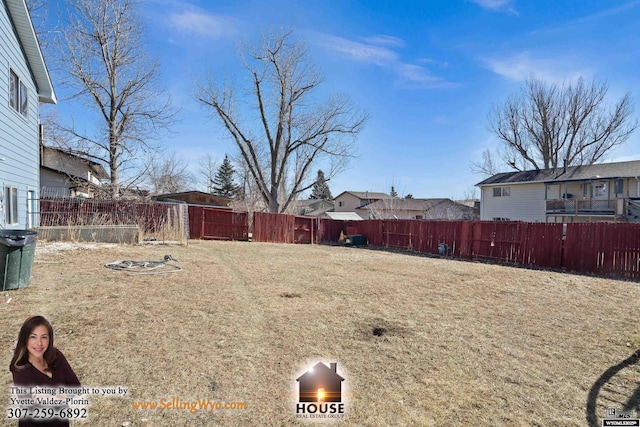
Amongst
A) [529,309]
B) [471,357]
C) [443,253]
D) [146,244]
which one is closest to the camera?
[471,357]

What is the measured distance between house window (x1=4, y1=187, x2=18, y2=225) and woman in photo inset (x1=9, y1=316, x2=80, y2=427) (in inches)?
322

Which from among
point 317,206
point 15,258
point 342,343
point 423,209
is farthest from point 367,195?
point 342,343

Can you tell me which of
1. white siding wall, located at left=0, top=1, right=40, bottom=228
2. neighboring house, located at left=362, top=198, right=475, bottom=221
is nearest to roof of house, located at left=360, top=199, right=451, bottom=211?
neighboring house, located at left=362, top=198, right=475, bottom=221

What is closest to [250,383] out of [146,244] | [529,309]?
[529,309]

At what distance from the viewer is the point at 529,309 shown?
220 inches

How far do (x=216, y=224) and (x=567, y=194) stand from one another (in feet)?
74.2

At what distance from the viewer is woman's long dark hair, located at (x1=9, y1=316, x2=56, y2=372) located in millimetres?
1624

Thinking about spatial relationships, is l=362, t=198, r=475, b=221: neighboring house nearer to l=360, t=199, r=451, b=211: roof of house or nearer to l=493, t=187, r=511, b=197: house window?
l=360, t=199, r=451, b=211: roof of house

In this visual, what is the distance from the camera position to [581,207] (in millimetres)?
21000

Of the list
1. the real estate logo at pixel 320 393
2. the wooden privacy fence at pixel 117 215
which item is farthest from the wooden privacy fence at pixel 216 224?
the real estate logo at pixel 320 393

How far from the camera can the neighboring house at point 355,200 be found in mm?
49062

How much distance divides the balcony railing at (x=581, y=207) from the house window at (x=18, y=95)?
25.9 metres

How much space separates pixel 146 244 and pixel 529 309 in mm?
11261

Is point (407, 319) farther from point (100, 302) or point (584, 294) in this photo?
point (584, 294)
